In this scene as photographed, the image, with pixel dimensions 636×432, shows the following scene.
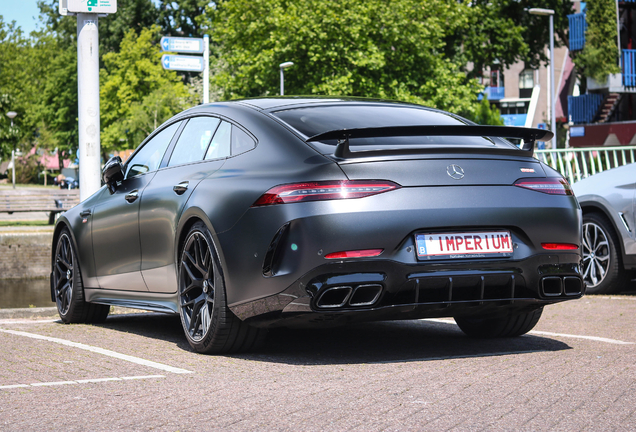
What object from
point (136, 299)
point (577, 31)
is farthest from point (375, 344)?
point (577, 31)

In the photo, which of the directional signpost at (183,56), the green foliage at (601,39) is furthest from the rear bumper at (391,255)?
the green foliage at (601,39)

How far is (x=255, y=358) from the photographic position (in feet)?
16.3

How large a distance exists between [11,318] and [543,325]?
14.6ft

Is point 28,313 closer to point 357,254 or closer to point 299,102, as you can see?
point 299,102

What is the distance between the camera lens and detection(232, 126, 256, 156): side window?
5.11 metres

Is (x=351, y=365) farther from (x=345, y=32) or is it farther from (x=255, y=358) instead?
(x=345, y=32)

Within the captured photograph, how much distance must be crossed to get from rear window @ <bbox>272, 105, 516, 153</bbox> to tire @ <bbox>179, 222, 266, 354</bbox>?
0.81m

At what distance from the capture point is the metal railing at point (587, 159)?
12977mm

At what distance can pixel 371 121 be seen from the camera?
5.19 metres

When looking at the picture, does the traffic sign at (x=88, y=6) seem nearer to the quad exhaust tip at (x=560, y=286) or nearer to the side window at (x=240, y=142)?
the side window at (x=240, y=142)

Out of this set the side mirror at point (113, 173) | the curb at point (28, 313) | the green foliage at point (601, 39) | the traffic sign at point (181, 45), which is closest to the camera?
the side mirror at point (113, 173)

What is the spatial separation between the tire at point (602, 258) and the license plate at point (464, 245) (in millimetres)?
4408

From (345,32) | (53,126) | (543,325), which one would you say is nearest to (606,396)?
(543,325)

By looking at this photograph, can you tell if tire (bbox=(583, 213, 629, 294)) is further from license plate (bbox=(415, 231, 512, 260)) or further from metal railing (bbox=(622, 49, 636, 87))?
metal railing (bbox=(622, 49, 636, 87))
